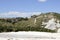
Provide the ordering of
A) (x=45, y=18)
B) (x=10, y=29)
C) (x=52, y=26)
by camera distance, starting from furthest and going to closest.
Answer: (x=45, y=18) → (x=52, y=26) → (x=10, y=29)

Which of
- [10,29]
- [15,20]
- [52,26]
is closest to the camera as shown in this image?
[10,29]

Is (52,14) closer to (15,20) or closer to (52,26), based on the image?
(52,26)

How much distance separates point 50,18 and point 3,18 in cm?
773

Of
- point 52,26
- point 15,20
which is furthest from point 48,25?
point 15,20

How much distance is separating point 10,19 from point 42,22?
595 cm

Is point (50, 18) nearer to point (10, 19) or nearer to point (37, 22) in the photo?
point (37, 22)

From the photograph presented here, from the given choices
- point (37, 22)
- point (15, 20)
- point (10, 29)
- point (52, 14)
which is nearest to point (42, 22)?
point (37, 22)

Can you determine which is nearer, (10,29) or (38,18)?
(10,29)

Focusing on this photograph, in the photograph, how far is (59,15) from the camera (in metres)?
29.6

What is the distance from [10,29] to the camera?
21688 mm

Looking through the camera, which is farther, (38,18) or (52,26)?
(38,18)

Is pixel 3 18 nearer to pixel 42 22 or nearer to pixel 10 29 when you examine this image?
pixel 42 22

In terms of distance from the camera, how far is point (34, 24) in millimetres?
27859

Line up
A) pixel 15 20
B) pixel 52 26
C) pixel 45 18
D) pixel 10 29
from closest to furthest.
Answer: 1. pixel 10 29
2. pixel 52 26
3. pixel 45 18
4. pixel 15 20
